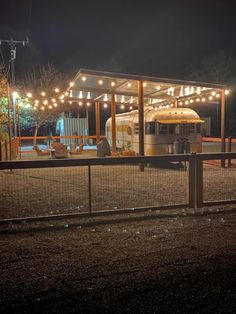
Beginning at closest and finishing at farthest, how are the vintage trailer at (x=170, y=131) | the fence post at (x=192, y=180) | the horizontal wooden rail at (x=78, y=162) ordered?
the horizontal wooden rail at (x=78, y=162) < the fence post at (x=192, y=180) < the vintage trailer at (x=170, y=131)

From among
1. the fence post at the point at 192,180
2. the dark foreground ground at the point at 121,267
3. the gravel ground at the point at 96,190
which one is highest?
the fence post at the point at 192,180

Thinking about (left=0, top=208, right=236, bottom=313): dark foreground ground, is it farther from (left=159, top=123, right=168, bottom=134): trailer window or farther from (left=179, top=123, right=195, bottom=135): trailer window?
(left=179, top=123, right=195, bottom=135): trailer window

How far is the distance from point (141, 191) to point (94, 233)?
391 cm

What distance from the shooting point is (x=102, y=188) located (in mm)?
10539

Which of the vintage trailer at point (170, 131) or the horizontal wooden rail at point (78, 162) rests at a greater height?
the vintage trailer at point (170, 131)

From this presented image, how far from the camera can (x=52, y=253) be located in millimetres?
5168

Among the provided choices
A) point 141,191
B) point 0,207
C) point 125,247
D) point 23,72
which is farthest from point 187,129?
point 23,72

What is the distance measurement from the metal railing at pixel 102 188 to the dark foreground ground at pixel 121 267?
101cm

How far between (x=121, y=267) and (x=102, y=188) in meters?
5.99

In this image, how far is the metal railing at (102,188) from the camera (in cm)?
718

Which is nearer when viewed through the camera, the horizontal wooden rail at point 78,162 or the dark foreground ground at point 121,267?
the dark foreground ground at point 121,267

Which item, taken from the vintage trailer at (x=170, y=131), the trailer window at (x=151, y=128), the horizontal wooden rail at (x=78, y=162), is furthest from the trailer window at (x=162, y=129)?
the horizontal wooden rail at (x=78, y=162)

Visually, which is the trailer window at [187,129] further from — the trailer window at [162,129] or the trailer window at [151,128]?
the trailer window at [151,128]

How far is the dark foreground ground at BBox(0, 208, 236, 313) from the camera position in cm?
363
